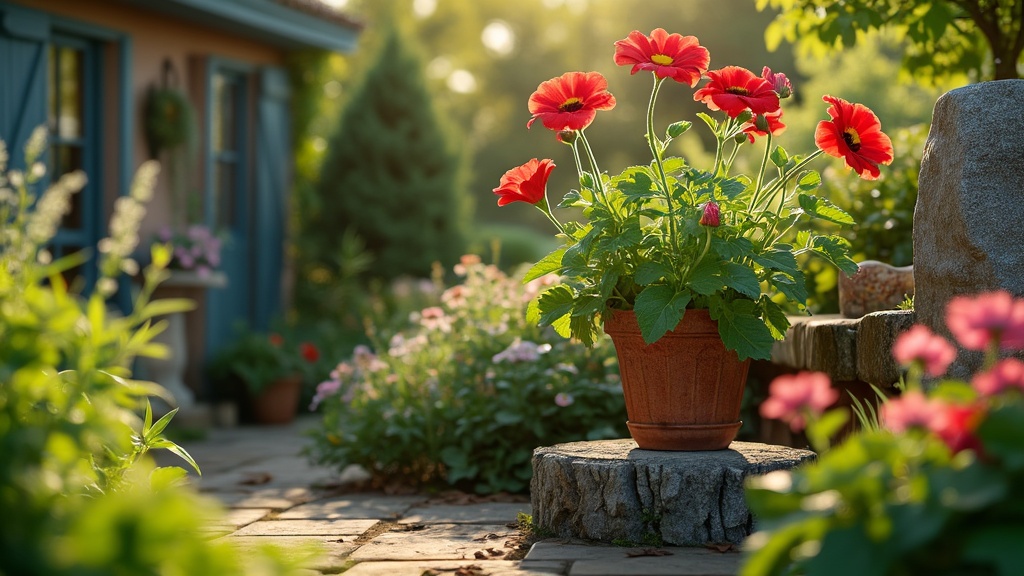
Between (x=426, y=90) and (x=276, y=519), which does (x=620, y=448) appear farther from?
(x=426, y=90)

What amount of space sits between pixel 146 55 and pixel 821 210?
5460 mm

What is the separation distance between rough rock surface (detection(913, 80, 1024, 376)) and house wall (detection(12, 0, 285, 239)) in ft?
16.3

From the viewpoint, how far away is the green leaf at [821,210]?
3.07 meters

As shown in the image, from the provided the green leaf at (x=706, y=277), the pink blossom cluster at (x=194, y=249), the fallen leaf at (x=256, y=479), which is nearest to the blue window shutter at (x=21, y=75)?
the pink blossom cluster at (x=194, y=249)

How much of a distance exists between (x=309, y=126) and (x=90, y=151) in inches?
106

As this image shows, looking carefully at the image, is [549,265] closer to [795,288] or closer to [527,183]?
[527,183]

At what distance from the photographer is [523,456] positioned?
439 centimetres

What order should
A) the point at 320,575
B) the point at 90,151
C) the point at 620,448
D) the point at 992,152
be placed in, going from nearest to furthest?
the point at 320,575 → the point at 992,152 → the point at 620,448 → the point at 90,151

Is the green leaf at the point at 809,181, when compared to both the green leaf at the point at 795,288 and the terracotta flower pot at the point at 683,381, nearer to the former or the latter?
the green leaf at the point at 795,288

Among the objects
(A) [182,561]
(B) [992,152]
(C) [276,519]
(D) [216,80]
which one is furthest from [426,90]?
(A) [182,561]

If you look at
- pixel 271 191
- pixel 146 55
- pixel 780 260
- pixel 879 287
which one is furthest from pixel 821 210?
pixel 271 191

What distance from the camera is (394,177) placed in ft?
34.9

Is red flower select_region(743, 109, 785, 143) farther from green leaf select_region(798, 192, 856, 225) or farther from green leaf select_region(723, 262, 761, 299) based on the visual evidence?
green leaf select_region(723, 262, 761, 299)

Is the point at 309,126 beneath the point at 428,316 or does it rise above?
above
